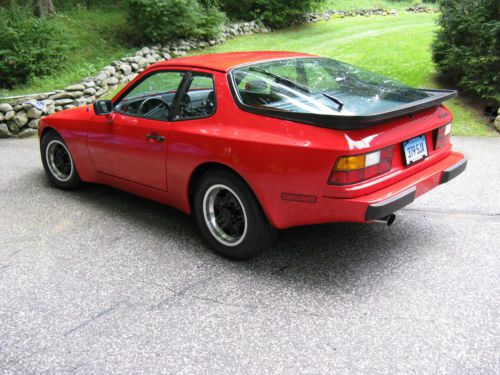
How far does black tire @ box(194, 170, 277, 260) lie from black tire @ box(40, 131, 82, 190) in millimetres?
2030

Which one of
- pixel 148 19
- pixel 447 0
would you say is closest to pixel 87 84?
pixel 148 19

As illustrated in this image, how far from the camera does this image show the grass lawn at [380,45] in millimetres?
8227

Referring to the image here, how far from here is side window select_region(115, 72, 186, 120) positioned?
394 centimetres

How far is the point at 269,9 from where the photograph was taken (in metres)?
16.4

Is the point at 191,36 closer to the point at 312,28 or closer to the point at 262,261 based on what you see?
the point at 312,28

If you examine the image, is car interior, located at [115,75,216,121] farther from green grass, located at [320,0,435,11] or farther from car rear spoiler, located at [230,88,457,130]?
green grass, located at [320,0,435,11]

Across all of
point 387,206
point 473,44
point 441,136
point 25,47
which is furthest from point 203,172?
point 25,47

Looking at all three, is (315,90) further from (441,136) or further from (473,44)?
(473,44)

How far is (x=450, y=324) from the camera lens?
107 inches

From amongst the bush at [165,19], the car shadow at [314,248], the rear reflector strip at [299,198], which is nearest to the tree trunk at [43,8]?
the bush at [165,19]

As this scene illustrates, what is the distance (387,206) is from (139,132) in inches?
85.9

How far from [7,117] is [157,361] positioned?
748 centimetres

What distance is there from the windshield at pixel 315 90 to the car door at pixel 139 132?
0.69 metres

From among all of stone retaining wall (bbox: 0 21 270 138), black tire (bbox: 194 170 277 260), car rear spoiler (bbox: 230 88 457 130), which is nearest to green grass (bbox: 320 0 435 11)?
stone retaining wall (bbox: 0 21 270 138)
